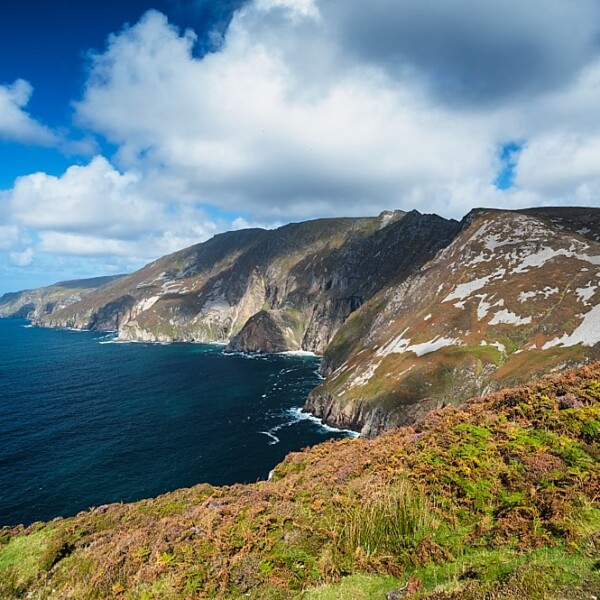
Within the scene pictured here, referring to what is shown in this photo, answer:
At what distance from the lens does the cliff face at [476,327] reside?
78312 mm

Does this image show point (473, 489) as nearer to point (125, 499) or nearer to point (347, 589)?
point (347, 589)

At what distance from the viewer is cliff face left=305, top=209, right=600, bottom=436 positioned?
257ft

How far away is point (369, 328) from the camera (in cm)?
14575

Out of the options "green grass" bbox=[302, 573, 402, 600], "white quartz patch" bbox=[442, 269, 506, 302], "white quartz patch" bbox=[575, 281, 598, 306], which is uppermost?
"white quartz patch" bbox=[442, 269, 506, 302]

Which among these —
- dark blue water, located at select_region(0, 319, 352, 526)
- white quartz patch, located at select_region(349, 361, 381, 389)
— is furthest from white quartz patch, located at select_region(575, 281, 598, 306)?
dark blue water, located at select_region(0, 319, 352, 526)

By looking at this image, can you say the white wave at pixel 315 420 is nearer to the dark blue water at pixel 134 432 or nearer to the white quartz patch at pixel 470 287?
the dark blue water at pixel 134 432

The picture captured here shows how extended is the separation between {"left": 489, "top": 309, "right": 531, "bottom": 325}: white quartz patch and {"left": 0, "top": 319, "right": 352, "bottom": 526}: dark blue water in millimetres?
47253

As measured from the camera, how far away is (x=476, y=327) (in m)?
94.2

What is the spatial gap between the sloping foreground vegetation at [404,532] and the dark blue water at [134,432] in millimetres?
51232

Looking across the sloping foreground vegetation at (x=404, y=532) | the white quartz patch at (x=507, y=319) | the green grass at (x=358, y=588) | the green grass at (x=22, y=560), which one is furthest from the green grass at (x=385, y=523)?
the white quartz patch at (x=507, y=319)

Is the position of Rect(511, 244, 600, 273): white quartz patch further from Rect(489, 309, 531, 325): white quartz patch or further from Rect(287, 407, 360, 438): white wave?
Rect(287, 407, 360, 438): white wave

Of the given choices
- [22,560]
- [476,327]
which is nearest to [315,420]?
[476,327]

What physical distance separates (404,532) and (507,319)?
89.0 meters

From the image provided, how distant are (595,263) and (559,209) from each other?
97663 mm
